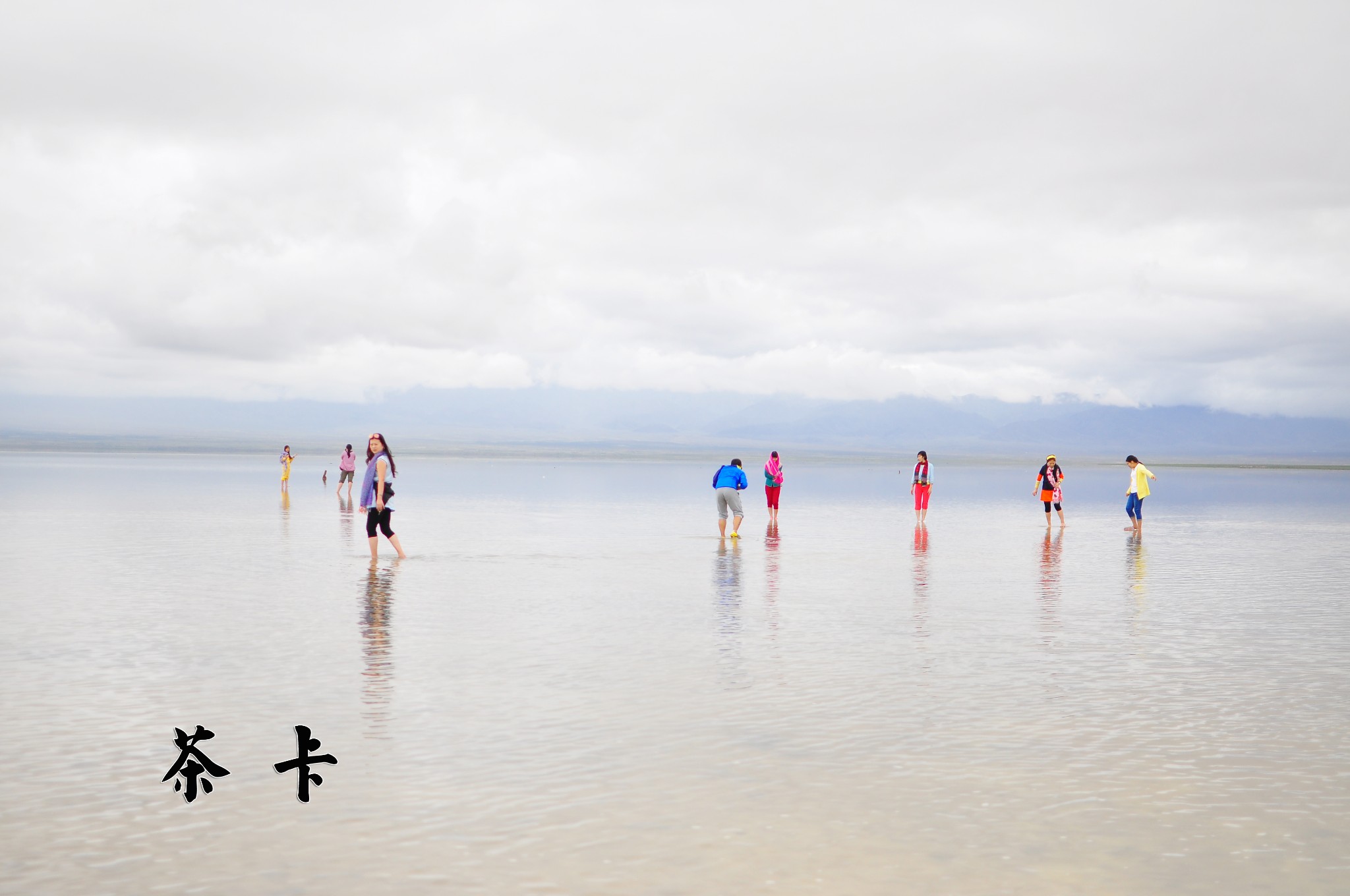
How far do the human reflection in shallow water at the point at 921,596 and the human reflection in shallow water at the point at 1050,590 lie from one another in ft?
4.41

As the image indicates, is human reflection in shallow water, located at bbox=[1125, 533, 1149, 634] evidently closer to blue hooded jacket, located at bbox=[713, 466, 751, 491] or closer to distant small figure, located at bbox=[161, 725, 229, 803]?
blue hooded jacket, located at bbox=[713, 466, 751, 491]

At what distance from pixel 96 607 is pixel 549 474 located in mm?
65671

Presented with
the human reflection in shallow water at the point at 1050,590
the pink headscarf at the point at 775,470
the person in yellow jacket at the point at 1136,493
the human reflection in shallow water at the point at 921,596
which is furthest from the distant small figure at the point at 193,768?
the person in yellow jacket at the point at 1136,493

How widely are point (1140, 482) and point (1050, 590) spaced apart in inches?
569

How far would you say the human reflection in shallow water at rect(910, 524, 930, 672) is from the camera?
44.0 ft

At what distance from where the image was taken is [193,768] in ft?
25.9

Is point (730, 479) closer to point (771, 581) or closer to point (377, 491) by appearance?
point (771, 581)

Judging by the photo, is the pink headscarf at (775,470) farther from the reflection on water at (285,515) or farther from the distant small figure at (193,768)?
the distant small figure at (193,768)

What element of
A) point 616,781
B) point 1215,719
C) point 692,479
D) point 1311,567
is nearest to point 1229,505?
point 1311,567

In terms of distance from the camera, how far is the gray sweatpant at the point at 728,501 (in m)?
27.6

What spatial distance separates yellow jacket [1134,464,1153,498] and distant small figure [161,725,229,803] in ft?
89.6

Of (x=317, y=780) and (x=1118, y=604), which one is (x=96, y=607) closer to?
(x=317, y=780)

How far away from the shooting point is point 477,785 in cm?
789

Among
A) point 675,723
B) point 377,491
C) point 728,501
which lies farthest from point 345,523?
point 675,723
